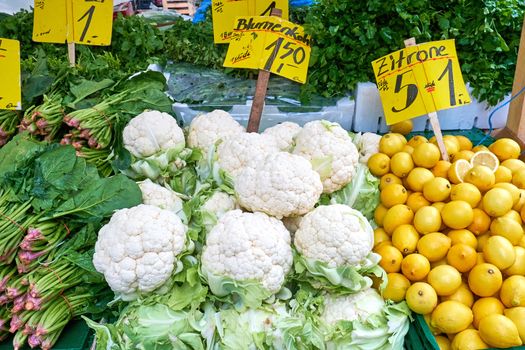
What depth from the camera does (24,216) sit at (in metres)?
1.47

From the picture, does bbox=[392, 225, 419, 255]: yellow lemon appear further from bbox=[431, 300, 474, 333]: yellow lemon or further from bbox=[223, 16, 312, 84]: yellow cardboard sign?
bbox=[223, 16, 312, 84]: yellow cardboard sign

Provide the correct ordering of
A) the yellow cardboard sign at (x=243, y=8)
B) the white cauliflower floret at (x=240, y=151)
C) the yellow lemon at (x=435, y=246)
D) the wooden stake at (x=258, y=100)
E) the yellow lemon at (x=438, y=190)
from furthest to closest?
1. the yellow cardboard sign at (x=243, y=8)
2. the wooden stake at (x=258, y=100)
3. the white cauliflower floret at (x=240, y=151)
4. the yellow lemon at (x=438, y=190)
5. the yellow lemon at (x=435, y=246)

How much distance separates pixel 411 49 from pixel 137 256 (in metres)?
1.32

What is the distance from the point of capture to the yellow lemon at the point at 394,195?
1.62m

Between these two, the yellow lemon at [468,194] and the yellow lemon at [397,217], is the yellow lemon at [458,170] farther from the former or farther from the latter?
the yellow lemon at [397,217]

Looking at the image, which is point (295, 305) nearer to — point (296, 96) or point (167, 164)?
point (167, 164)

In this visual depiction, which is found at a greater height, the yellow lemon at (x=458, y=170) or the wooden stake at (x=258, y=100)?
the wooden stake at (x=258, y=100)

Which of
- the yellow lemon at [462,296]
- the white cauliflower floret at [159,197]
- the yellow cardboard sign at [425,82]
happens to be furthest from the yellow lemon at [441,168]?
the white cauliflower floret at [159,197]

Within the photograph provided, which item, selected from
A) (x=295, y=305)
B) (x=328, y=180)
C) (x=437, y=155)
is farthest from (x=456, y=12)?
(x=295, y=305)

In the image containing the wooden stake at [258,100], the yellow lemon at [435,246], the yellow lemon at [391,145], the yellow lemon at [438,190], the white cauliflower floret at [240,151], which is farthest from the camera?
the wooden stake at [258,100]

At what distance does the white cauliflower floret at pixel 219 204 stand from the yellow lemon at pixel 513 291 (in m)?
0.92

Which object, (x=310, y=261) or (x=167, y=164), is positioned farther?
(x=167, y=164)

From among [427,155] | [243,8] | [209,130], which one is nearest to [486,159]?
[427,155]

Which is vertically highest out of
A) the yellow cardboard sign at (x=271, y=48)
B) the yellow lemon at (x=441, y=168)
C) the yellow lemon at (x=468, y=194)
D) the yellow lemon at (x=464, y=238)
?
the yellow cardboard sign at (x=271, y=48)
